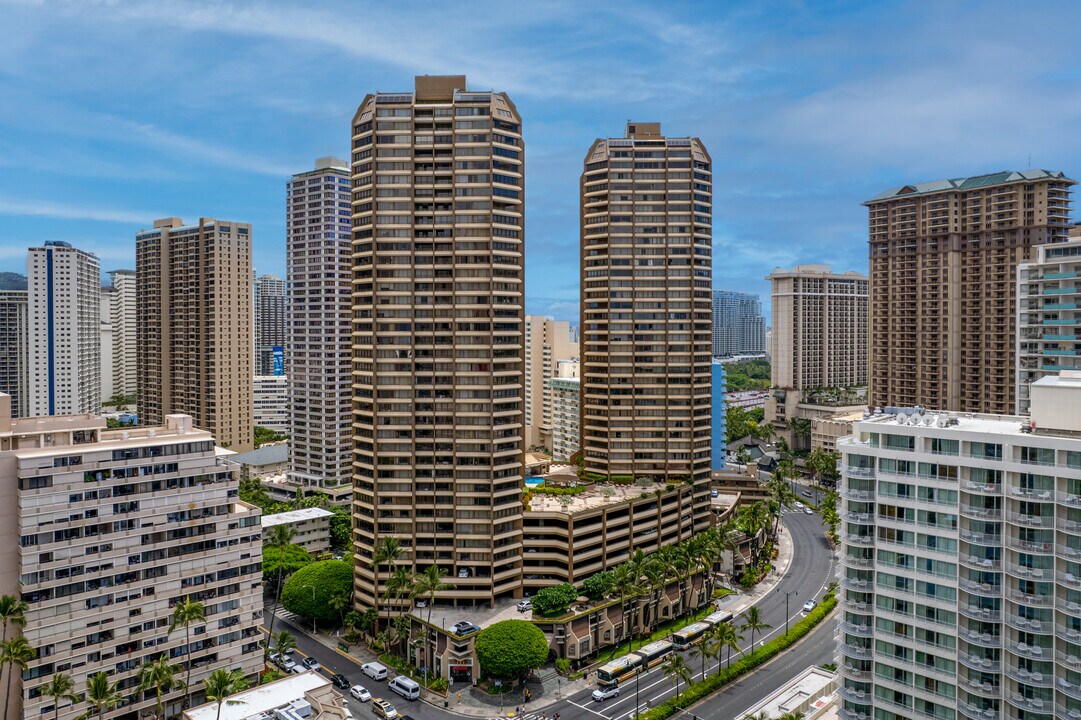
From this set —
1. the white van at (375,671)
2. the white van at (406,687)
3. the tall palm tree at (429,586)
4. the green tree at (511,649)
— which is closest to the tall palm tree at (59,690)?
the white van at (375,671)

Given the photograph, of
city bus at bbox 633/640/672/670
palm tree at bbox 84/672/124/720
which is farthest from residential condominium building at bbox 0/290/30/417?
city bus at bbox 633/640/672/670

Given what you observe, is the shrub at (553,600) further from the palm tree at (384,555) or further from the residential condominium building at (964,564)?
the residential condominium building at (964,564)

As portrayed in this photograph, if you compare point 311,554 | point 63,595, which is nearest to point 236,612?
point 63,595

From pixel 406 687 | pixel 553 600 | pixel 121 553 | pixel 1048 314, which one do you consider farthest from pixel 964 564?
pixel 121 553

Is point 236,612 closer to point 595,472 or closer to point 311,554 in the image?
point 311,554

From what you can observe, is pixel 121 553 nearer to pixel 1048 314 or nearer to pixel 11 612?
pixel 11 612

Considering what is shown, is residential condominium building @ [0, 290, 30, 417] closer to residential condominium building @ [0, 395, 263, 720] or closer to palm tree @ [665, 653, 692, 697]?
residential condominium building @ [0, 395, 263, 720]
